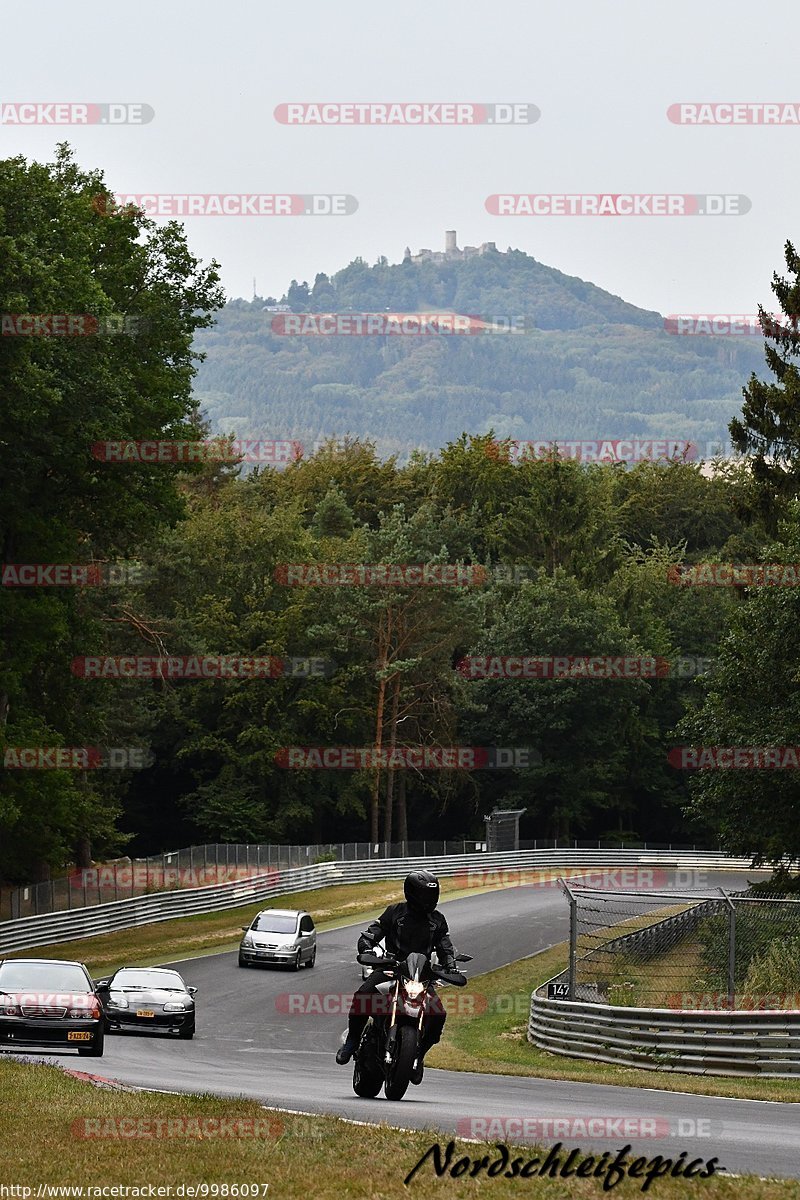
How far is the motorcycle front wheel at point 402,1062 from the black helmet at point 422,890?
939mm

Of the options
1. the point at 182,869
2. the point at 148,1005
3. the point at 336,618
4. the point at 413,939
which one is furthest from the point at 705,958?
the point at 336,618

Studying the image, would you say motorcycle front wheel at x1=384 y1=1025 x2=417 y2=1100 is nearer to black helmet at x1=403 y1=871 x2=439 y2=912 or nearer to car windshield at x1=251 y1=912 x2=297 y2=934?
black helmet at x1=403 y1=871 x2=439 y2=912

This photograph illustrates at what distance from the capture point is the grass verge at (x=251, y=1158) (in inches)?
368

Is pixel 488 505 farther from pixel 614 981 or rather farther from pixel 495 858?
pixel 614 981

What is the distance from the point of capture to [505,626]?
8819 cm

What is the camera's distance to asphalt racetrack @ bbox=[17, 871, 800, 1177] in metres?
12.1

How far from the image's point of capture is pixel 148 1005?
26922mm

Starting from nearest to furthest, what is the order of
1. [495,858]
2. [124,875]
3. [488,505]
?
[124,875] < [495,858] < [488,505]

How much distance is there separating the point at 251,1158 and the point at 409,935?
303 cm

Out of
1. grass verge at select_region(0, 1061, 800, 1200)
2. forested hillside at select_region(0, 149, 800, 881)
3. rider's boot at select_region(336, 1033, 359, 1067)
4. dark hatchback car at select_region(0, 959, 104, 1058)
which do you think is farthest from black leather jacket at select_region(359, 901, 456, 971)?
forested hillside at select_region(0, 149, 800, 881)

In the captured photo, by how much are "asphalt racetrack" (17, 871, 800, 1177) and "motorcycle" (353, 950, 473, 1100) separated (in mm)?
337

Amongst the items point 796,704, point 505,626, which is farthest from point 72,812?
point 505,626

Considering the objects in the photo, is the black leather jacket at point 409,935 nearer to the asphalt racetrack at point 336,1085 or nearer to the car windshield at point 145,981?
the asphalt racetrack at point 336,1085

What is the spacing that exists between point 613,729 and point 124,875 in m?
37.3
